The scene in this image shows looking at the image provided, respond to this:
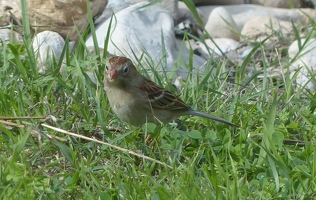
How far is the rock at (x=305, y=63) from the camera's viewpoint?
20.0 feet

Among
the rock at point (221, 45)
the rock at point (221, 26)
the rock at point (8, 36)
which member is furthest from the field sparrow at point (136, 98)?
the rock at point (221, 26)

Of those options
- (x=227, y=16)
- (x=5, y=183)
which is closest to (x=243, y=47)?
(x=227, y=16)

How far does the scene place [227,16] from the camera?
8.85 m

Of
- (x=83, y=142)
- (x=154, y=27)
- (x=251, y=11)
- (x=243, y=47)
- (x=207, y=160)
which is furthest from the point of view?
(x=251, y=11)

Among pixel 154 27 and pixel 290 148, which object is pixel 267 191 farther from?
pixel 154 27

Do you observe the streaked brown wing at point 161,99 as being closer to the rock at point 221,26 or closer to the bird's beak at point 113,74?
the bird's beak at point 113,74

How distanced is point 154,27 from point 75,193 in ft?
11.9

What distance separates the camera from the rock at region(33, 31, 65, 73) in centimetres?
573

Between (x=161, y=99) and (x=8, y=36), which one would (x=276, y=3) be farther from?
(x=161, y=99)

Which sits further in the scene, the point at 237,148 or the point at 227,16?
the point at 227,16

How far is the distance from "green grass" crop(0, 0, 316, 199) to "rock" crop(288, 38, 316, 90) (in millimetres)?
406

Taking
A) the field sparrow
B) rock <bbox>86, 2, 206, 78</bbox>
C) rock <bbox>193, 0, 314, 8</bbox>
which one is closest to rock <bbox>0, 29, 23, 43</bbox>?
rock <bbox>86, 2, 206, 78</bbox>

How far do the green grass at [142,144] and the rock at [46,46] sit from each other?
16 cm

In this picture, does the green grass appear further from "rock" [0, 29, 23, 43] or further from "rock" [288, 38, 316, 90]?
"rock" [0, 29, 23, 43]
